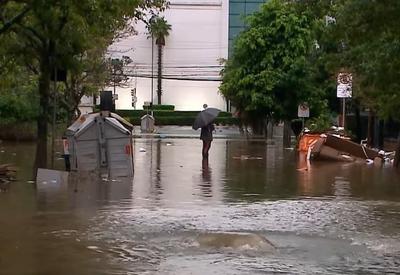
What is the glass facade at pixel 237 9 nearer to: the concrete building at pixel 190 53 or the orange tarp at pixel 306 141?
the concrete building at pixel 190 53

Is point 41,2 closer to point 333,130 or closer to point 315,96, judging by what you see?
point 333,130

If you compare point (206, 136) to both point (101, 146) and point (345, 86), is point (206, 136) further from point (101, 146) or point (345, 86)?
point (101, 146)

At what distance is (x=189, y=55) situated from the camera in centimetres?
8494

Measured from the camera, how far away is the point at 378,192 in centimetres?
1719

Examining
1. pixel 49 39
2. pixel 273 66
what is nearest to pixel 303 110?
pixel 273 66

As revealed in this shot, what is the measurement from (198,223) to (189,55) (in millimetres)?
73522

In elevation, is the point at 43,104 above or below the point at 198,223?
above

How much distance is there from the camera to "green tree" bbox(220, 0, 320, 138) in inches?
1646

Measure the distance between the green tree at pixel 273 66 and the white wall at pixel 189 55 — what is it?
3873cm

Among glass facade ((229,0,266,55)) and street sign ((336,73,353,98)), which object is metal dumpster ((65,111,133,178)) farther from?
glass facade ((229,0,266,55))

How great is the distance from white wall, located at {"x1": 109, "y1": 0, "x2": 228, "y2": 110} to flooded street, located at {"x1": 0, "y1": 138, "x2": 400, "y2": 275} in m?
63.1

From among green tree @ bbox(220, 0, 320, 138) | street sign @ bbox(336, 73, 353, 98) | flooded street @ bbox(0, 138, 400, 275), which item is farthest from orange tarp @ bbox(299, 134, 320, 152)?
flooded street @ bbox(0, 138, 400, 275)

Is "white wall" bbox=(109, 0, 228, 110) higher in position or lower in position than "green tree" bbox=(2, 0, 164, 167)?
higher

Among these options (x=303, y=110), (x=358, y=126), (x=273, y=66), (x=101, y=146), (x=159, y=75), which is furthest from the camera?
(x=159, y=75)
